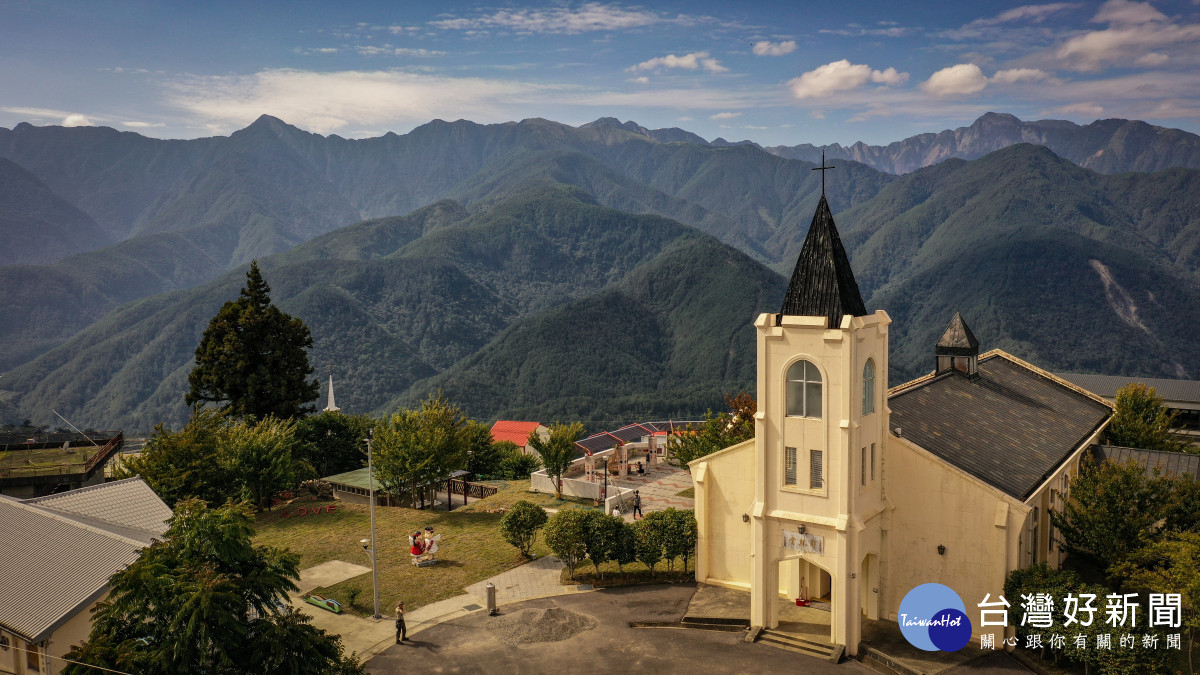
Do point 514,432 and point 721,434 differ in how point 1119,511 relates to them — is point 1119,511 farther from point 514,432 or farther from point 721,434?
point 514,432

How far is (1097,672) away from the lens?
2402cm

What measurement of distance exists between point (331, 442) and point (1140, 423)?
49.8 m

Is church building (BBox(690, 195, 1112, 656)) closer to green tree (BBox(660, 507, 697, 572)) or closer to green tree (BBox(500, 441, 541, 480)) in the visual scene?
green tree (BBox(660, 507, 697, 572))

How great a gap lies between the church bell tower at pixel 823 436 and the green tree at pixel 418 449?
70.3 ft

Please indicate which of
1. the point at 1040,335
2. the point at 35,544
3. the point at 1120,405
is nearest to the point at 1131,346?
the point at 1040,335

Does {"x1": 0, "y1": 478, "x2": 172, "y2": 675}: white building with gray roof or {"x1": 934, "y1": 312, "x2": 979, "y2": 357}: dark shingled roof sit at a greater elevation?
{"x1": 934, "y1": 312, "x2": 979, "y2": 357}: dark shingled roof

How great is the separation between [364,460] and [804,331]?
4002 centimetres

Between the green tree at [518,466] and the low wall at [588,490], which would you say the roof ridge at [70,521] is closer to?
the low wall at [588,490]

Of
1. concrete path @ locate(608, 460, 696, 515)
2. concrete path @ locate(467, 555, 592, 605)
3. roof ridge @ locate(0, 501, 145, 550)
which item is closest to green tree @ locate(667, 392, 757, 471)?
concrete path @ locate(608, 460, 696, 515)

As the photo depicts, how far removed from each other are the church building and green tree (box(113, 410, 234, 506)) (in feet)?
88.8

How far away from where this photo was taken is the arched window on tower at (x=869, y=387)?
26506mm

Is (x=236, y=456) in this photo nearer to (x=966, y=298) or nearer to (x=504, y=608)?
(x=504, y=608)

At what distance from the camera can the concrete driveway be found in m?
24.9

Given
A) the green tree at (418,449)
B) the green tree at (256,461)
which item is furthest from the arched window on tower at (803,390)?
the green tree at (256,461)
